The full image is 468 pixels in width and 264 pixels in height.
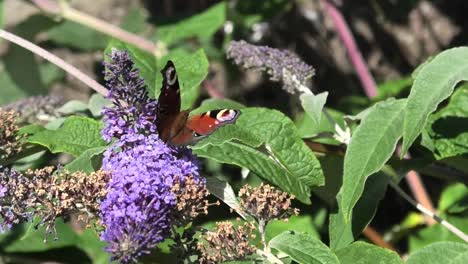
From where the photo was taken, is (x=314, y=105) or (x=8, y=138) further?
(x=314, y=105)

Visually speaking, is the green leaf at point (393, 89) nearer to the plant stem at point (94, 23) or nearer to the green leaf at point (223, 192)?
the plant stem at point (94, 23)

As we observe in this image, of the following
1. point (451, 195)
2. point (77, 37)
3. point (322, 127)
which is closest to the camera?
point (322, 127)

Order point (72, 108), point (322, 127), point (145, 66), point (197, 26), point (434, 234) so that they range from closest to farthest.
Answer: point (145, 66) < point (72, 108) < point (322, 127) < point (434, 234) < point (197, 26)

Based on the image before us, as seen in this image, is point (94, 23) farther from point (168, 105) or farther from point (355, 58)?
point (168, 105)


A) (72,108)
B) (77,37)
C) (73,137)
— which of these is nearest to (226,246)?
(73,137)

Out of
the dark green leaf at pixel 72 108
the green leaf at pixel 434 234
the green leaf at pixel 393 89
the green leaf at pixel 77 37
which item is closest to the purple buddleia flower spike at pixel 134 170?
the dark green leaf at pixel 72 108

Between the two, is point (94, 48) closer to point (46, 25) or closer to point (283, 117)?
point (46, 25)
